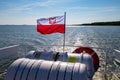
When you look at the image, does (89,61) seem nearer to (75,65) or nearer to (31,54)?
(75,65)

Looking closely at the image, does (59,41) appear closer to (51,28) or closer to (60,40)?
(60,40)

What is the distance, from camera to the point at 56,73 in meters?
3.24

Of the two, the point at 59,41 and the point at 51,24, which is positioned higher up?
the point at 51,24

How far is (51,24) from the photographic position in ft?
21.2

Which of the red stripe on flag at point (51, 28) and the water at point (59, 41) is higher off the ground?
the red stripe on flag at point (51, 28)

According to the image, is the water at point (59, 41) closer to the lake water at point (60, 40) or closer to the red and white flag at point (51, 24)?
the lake water at point (60, 40)

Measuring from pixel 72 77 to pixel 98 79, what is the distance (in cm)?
337

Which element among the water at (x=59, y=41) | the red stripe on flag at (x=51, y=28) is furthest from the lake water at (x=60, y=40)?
the red stripe on flag at (x=51, y=28)

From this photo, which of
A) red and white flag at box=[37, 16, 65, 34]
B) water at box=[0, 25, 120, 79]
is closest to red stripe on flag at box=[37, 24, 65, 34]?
red and white flag at box=[37, 16, 65, 34]

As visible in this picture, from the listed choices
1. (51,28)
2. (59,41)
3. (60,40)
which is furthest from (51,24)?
(60,40)

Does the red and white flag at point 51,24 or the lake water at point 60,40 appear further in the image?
the lake water at point 60,40

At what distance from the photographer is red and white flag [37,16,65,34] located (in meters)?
6.45

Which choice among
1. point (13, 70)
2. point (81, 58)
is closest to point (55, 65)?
point (13, 70)

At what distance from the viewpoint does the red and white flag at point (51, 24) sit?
645cm
